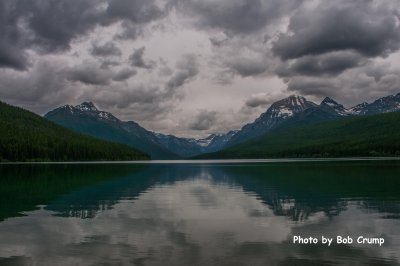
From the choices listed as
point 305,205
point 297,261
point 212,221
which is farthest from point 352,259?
point 305,205

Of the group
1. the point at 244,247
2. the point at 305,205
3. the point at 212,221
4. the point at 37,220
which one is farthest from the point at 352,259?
the point at 37,220

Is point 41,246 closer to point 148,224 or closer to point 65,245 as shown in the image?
point 65,245

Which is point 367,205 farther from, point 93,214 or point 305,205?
point 93,214

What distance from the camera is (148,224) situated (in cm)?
3431

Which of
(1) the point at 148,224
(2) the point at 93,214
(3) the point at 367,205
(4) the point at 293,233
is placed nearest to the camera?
(4) the point at 293,233

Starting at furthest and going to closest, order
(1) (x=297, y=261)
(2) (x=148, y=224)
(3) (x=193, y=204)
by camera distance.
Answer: (3) (x=193, y=204) < (2) (x=148, y=224) < (1) (x=297, y=261)

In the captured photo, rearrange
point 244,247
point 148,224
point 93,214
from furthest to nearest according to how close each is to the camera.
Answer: point 93,214 → point 148,224 → point 244,247

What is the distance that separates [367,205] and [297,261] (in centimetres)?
2530

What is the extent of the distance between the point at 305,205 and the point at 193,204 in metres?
12.4

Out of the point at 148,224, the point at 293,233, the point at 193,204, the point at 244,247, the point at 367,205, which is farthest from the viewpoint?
the point at 193,204

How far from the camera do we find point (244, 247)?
25.7m

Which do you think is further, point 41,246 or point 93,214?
point 93,214

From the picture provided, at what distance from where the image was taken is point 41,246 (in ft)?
87.2

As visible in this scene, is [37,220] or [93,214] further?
[93,214]
